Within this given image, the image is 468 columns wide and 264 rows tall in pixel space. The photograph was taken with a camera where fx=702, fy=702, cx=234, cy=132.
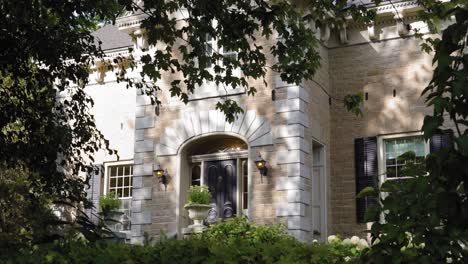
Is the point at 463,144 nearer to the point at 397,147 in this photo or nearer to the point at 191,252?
the point at 191,252

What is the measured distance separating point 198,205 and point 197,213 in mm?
220

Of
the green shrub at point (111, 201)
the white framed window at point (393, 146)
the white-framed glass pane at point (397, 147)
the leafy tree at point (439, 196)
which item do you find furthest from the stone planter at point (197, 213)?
the leafy tree at point (439, 196)

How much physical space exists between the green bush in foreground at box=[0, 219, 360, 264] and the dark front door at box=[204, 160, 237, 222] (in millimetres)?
9867

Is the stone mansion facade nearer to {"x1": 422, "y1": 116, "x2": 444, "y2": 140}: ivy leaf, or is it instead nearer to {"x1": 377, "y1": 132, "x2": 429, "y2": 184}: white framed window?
{"x1": 377, "y1": 132, "x2": 429, "y2": 184}: white framed window

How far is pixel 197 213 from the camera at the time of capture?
15.5 m

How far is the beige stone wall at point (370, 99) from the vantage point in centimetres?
1616

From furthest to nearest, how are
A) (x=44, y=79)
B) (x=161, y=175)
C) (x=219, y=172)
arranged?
(x=219, y=172) → (x=161, y=175) → (x=44, y=79)

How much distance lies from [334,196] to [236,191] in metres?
2.32

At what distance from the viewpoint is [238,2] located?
8.90m

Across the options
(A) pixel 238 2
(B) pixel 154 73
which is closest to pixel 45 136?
(B) pixel 154 73

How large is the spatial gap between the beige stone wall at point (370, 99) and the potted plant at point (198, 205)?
121 inches

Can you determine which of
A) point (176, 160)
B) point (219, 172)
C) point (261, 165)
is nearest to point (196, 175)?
point (219, 172)

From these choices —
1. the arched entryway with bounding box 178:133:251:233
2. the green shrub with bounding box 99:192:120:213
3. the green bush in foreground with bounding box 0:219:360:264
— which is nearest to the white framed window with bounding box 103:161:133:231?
the green shrub with bounding box 99:192:120:213

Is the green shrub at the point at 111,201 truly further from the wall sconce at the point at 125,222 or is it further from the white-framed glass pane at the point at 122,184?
the wall sconce at the point at 125,222
